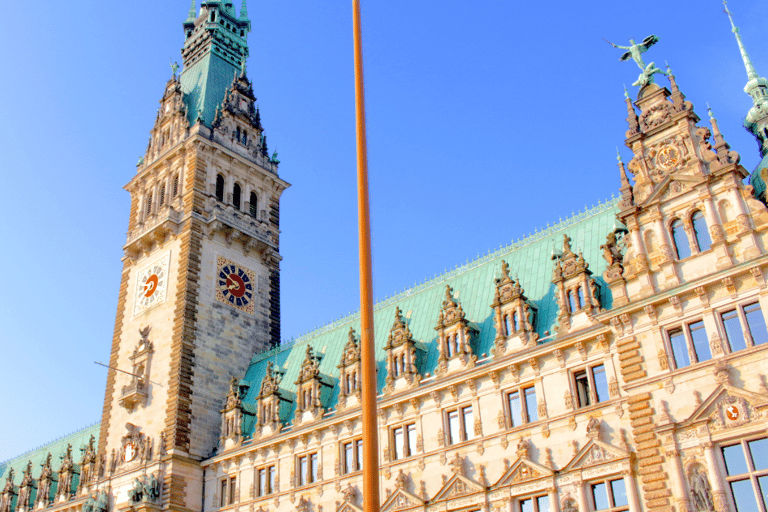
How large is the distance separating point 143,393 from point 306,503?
1700 cm

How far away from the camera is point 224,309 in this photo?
57.5 metres

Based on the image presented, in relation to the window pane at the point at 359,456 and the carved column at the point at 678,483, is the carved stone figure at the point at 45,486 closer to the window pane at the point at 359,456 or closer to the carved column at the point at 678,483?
the window pane at the point at 359,456

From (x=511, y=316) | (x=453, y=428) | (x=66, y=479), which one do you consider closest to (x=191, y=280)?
(x=66, y=479)

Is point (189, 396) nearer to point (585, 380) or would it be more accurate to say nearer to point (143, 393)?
point (143, 393)

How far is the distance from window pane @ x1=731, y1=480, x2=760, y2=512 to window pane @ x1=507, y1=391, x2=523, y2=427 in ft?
34.4

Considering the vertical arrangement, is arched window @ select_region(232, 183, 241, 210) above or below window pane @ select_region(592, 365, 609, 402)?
above

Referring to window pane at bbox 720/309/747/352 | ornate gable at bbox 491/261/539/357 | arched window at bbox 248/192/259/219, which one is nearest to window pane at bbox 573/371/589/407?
ornate gable at bbox 491/261/539/357

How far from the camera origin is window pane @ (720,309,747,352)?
2966 centimetres

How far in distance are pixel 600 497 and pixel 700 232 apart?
1187 cm

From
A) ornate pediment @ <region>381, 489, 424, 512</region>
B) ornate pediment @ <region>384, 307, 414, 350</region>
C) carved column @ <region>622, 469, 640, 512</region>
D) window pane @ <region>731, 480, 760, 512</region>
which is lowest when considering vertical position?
window pane @ <region>731, 480, 760, 512</region>

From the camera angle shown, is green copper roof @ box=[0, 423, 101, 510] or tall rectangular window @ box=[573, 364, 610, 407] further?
green copper roof @ box=[0, 423, 101, 510]

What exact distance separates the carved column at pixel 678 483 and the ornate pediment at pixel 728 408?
1331 mm

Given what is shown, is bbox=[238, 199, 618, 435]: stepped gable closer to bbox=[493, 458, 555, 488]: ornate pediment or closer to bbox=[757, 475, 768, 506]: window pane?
bbox=[493, 458, 555, 488]: ornate pediment

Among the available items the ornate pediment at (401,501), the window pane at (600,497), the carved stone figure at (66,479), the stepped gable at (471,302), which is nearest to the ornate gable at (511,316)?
the stepped gable at (471,302)
